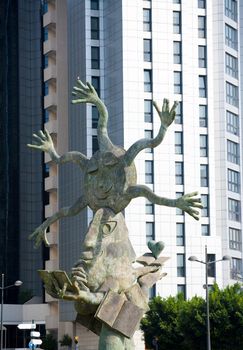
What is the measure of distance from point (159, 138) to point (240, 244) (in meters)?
57.2

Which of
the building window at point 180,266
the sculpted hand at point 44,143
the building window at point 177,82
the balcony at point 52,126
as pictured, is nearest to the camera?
the sculpted hand at point 44,143

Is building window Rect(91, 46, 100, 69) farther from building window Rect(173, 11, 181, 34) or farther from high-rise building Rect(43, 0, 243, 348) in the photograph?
building window Rect(173, 11, 181, 34)

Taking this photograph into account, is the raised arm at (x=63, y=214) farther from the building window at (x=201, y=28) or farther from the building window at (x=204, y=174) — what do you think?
the building window at (x=201, y=28)

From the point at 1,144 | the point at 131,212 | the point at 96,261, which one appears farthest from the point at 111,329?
the point at 1,144

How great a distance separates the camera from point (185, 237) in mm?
86312

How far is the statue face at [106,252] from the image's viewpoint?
112 ft

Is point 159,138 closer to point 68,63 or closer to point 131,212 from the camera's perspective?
point 131,212

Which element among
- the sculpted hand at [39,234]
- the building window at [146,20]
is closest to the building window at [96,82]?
the building window at [146,20]

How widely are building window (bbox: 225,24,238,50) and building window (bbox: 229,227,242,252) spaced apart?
15.5 m

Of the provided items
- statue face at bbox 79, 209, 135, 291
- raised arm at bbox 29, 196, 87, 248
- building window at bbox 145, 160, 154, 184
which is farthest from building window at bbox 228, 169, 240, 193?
statue face at bbox 79, 209, 135, 291

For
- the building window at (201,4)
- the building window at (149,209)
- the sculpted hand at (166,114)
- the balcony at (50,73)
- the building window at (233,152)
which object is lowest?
the sculpted hand at (166,114)

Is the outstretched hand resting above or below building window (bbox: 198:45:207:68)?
below

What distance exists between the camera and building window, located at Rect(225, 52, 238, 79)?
302 ft

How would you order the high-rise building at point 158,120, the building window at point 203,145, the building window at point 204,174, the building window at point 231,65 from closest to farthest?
the high-rise building at point 158,120
the building window at point 204,174
the building window at point 203,145
the building window at point 231,65
